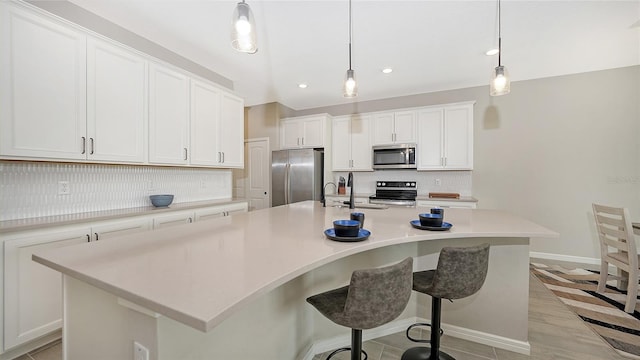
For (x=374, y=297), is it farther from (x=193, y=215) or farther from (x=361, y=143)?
(x=361, y=143)

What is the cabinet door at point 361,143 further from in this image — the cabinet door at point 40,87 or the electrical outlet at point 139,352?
the electrical outlet at point 139,352

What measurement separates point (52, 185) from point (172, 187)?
3.70 ft

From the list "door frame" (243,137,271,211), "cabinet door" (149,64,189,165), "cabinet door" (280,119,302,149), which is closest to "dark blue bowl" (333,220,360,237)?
"cabinet door" (149,64,189,165)

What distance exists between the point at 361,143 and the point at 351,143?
0.19 metres

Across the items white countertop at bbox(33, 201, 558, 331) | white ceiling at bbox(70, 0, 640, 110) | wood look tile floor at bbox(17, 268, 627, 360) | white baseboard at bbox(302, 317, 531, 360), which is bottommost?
wood look tile floor at bbox(17, 268, 627, 360)

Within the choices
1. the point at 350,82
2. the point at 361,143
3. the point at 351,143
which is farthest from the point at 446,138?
the point at 350,82

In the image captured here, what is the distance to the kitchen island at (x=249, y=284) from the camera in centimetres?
75

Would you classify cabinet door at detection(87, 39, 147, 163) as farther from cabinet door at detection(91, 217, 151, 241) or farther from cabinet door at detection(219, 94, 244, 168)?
cabinet door at detection(219, 94, 244, 168)

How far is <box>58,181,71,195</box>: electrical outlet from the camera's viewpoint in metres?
2.23

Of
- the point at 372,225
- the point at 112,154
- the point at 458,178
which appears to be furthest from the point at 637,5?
the point at 112,154

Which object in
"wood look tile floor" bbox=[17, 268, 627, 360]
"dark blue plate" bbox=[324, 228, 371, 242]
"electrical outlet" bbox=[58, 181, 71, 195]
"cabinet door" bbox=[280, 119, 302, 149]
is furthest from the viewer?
"cabinet door" bbox=[280, 119, 302, 149]

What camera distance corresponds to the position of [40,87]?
6.35 ft

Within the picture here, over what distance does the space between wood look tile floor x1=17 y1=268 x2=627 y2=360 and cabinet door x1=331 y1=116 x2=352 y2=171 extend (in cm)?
321

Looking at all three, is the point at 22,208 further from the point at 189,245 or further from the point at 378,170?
the point at 378,170
